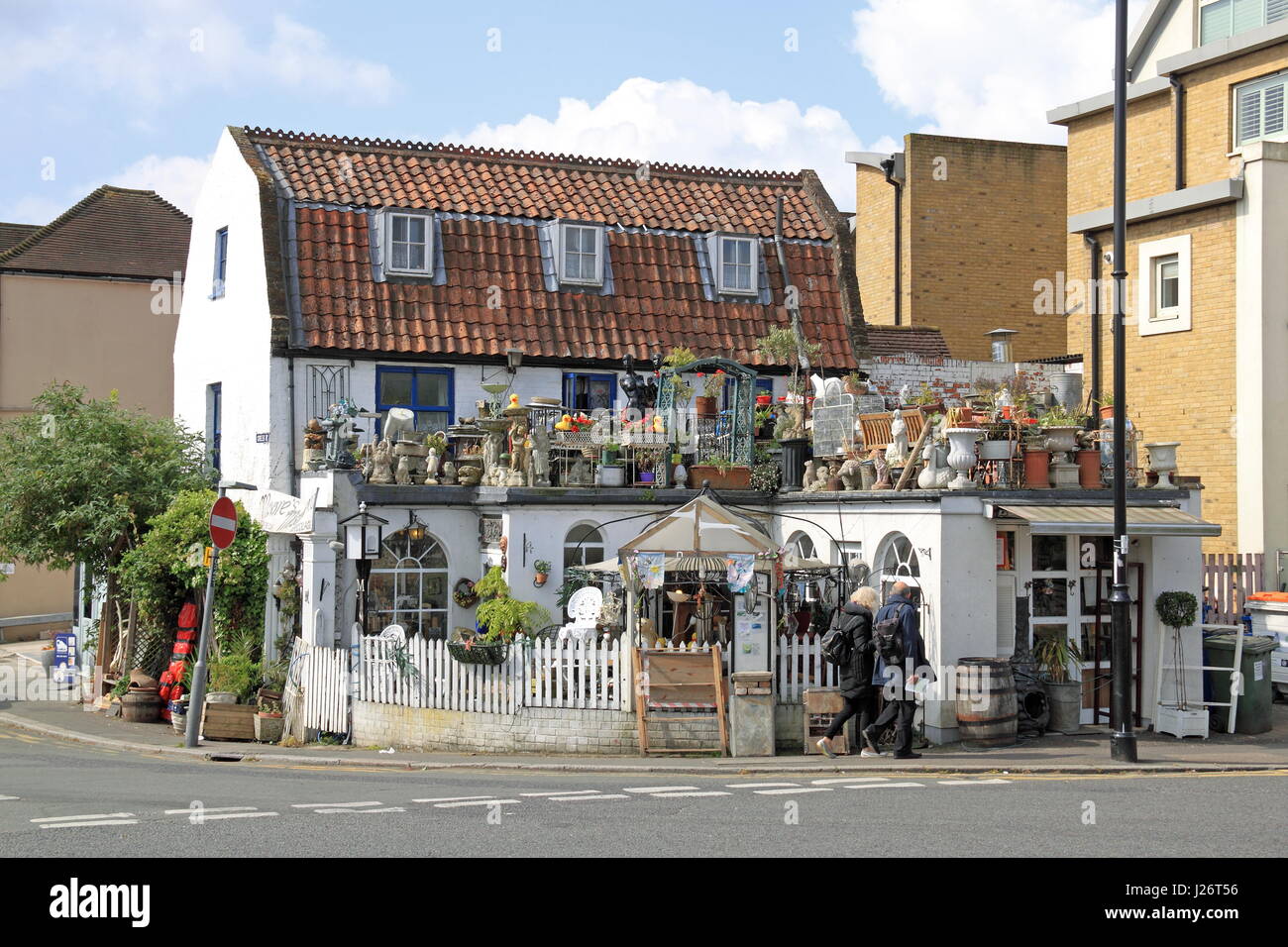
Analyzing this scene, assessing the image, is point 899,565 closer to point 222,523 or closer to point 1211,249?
point 222,523

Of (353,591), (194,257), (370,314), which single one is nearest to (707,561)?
(353,591)

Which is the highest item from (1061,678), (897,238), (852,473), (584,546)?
(897,238)

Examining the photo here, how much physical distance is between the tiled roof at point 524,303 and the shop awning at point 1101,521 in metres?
9.03

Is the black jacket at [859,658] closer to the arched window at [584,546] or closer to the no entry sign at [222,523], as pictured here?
the arched window at [584,546]

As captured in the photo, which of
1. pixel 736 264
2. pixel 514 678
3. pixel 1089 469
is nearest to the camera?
pixel 514 678

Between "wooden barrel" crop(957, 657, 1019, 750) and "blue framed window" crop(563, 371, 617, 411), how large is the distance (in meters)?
10.1

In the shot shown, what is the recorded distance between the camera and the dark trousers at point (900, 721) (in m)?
15.2

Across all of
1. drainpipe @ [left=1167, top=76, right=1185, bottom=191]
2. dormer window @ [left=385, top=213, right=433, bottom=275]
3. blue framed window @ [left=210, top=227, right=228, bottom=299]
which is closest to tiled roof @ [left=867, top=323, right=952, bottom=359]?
drainpipe @ [left=1167, top=76, right=1185, bottom=191]

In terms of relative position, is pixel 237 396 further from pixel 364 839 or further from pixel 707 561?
pixel 364 839

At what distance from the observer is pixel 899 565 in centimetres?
1739

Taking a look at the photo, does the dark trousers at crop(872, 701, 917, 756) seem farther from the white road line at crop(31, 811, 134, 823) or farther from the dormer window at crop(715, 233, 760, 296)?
the dormer window at crop(715, 233, 760, 296)

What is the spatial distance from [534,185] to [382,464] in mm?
7918

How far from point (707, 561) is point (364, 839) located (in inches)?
275

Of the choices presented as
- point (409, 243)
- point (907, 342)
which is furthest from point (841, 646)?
point (907, 342)
